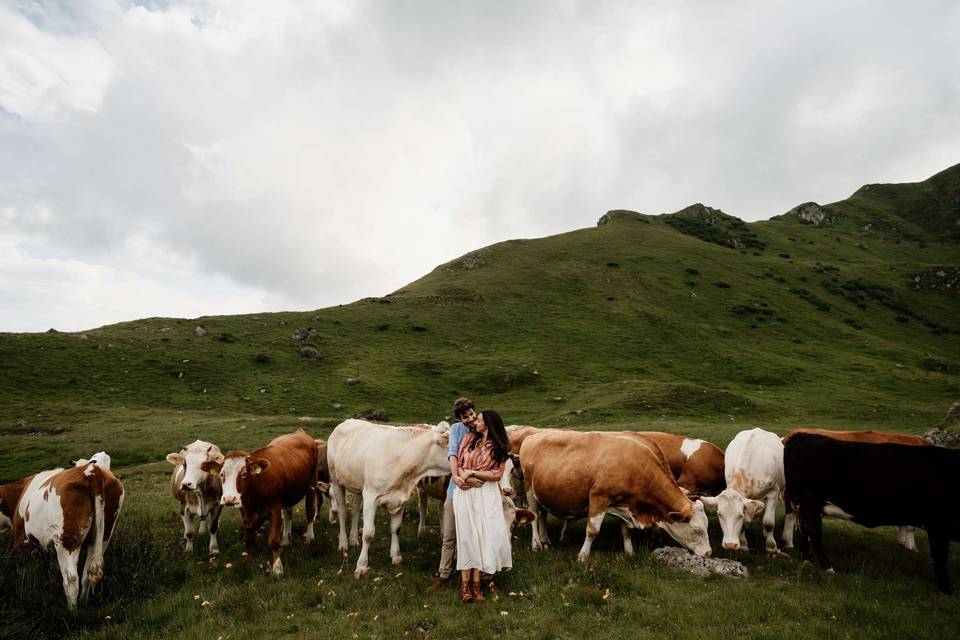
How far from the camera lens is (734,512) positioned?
9773mm

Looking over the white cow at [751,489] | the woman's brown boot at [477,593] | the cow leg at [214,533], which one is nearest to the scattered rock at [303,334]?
the cow leg at [214,533]

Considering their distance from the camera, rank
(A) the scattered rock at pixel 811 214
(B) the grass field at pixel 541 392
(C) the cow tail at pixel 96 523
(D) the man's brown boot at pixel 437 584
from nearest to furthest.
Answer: (B) the grass field at pixel 541 392, (C) the cow tail at pixel 96 523, (D) the man's brown boot at pixel 437 584, (A) the scattered rock at pixel 811 214

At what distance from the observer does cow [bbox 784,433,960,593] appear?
869 centimetres

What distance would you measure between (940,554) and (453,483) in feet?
27.1

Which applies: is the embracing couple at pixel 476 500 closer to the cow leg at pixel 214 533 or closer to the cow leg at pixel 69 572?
the cow leg at pixel 214 533

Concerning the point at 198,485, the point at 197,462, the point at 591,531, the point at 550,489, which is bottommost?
the point at 591,531

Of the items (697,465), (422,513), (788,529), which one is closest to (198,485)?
(422,513)

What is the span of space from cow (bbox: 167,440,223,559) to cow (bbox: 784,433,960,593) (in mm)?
11340

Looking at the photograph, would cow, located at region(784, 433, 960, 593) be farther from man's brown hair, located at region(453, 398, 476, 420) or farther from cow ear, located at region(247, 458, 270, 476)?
cow ear, located at region(247, 458, 270, 476)

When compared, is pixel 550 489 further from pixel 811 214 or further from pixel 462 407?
pixel 811 214

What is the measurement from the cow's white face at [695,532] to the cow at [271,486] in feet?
24.7

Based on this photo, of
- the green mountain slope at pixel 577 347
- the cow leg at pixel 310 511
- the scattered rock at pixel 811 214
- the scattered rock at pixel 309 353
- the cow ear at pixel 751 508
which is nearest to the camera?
the cow ear at pixel 751 508

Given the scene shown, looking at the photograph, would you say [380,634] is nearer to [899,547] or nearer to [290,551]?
[290,551]

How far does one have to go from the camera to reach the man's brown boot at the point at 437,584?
8367 millimetres
